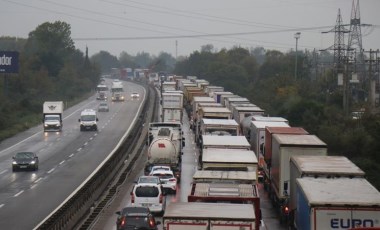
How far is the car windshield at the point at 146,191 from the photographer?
101 feet

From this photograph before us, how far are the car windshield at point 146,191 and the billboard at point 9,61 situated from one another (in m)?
58.5

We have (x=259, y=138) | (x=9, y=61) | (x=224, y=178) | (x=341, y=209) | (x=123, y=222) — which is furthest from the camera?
(x=9, y=61)

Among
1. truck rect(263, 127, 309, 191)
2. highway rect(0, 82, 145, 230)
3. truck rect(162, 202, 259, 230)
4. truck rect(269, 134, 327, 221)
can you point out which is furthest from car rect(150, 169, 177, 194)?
truck rect(162, 202, 259, 230)

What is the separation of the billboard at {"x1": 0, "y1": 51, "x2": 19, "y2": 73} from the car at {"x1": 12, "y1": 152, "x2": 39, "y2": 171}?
40.6 meters

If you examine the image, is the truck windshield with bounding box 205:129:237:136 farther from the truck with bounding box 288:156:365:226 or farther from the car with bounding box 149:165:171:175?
the truck with bounding box 288:156:365:226

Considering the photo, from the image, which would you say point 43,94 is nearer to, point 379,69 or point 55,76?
point 55,76

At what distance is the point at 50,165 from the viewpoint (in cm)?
5003

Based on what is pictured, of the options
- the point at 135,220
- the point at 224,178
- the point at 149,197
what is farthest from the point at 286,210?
the point at 135,220

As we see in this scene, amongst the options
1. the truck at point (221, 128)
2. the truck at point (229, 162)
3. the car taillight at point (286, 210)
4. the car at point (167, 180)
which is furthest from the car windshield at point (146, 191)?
the truck at point (221, 128)

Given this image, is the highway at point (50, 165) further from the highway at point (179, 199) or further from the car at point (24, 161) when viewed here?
the highway at point (179, 199)

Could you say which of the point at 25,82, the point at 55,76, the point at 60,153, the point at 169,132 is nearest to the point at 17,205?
the point at 169,132

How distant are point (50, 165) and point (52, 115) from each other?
24.5 meters

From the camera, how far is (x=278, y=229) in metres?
29.6

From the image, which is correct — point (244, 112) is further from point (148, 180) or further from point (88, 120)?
point (148, 180)
